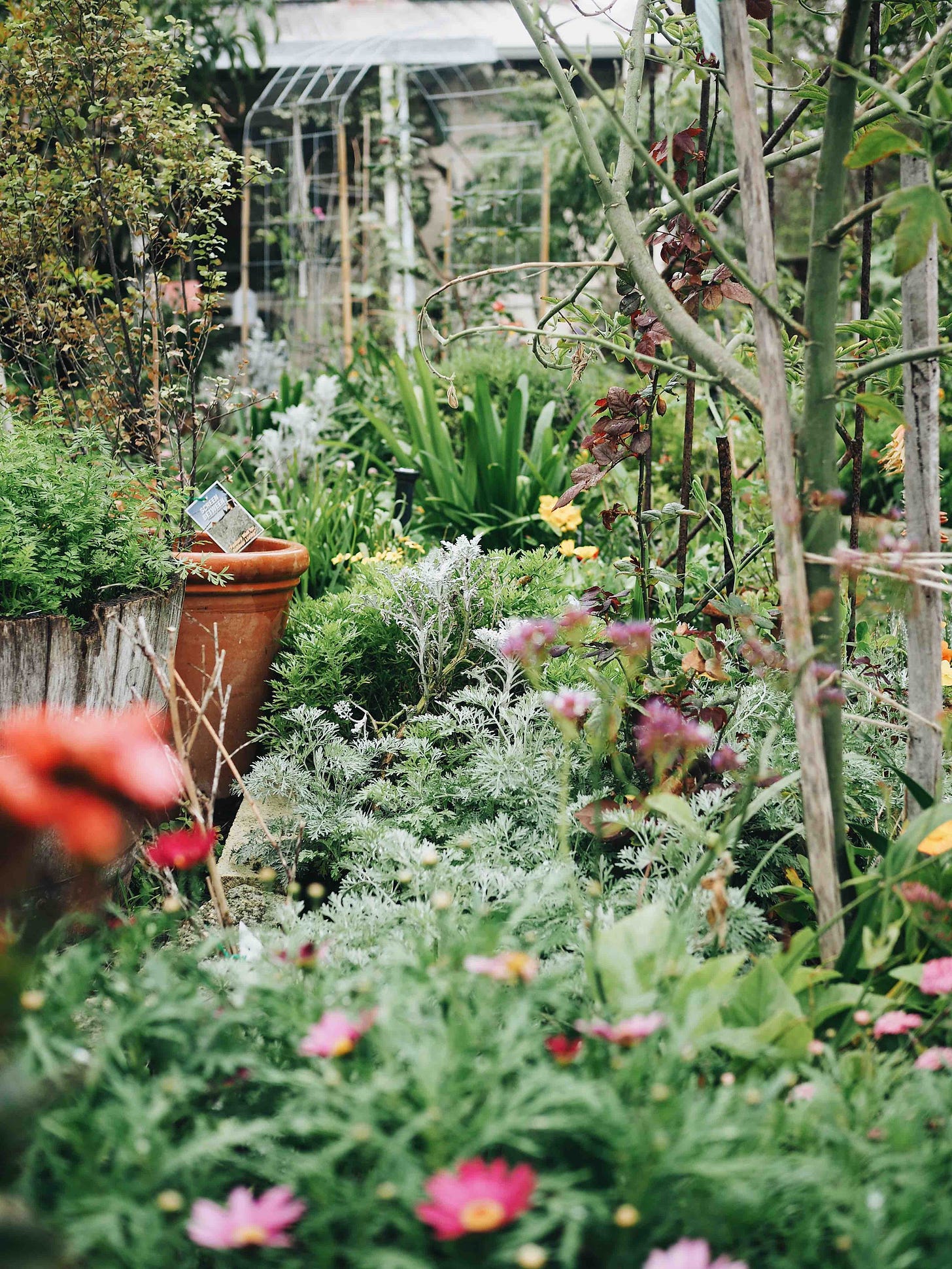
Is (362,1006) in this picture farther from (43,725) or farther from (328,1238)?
(43,725)

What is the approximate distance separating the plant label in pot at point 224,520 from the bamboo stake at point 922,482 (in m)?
1.45

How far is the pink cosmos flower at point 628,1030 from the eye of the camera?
892 mm

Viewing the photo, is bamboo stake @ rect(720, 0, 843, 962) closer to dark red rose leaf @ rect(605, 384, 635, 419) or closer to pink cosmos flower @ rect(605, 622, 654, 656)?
pink cosmos flower @ rect(605, 622, 654, 656)

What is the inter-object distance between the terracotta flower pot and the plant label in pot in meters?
0.04

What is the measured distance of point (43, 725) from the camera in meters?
0.93

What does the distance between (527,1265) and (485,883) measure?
29.8 inches

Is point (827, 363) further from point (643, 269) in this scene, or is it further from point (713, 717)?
point (713, 717)

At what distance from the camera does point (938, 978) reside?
3.75 feet

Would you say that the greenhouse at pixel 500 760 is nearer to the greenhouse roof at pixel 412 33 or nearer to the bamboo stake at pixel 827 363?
the bamboo stake at pixel 827 363

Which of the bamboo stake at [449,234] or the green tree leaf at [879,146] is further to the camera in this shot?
the bamboo stake at [449,234]

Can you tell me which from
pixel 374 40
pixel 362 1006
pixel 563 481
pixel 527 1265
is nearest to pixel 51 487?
pixel 362 1006

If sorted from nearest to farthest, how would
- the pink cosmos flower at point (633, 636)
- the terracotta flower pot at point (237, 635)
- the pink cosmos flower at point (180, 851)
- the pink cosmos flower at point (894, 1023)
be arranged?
1. the pink cosmos flower at point (894, 1023)
2. the pink cosmos flower at point (180, 851)
3. the pink cosmos flower at point (633, 636)
4. the terracotta flower pot at point (237, 635)

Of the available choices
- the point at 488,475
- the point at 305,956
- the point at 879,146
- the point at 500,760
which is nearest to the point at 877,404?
the point at 879,146

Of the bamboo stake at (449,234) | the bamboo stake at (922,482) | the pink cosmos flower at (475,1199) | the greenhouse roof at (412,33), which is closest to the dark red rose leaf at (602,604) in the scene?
the bamboo stake at (922,482)
